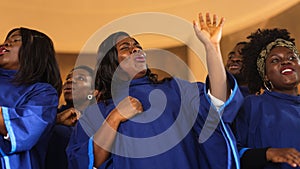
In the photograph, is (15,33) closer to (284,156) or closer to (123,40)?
(123,40)

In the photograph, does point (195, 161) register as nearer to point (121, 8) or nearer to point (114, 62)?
point (114, 62)

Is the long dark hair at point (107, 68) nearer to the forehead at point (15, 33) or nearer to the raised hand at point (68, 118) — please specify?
the raised hand at point (68, 118)

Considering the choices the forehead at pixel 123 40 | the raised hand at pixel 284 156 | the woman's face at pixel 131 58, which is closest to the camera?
the raised hand at pixel 284 156

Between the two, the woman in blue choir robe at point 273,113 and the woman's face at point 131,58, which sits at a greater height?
the woman's face at point 131,58

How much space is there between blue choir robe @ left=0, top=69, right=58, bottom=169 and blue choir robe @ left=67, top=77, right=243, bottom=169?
15 centimetres

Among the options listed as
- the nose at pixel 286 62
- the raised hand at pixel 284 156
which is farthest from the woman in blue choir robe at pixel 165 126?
the nose at pixel 286 62

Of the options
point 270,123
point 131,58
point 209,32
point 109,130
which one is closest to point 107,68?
point 131,58

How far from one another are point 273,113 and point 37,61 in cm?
108

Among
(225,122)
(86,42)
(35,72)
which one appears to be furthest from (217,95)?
(86,42)

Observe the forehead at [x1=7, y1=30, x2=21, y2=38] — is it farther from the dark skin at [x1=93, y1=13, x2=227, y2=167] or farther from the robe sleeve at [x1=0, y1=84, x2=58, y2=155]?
the dark skin at [x1=93, y1=13, x2=227, y2=167]

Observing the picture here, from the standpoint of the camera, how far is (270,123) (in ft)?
6.68

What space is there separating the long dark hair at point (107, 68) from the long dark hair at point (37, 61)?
0.20 m

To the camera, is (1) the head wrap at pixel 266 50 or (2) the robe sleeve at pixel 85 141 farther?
(1) the head wrap at pixel 266 50

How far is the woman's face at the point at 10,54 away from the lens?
2.21 meters
